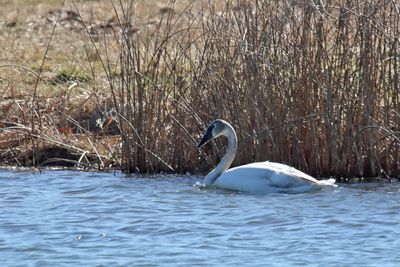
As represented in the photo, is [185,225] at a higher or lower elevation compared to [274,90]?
lower

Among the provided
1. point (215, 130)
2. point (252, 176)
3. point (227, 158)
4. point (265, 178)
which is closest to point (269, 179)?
point (265, 178)

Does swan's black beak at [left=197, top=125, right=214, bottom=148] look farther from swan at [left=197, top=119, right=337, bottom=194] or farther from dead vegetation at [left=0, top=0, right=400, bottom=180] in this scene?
dead vegetation at [left=0, top=0, right=400, bottom=180]

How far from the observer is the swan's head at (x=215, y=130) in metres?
10.1

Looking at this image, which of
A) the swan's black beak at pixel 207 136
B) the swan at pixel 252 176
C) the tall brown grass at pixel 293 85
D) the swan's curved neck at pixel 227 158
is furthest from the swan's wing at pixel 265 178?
the tall brown grass at pixel 293 85

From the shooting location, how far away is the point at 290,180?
31.8 ft

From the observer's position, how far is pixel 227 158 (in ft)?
34.2

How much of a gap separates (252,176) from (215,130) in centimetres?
55

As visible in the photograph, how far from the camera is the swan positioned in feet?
31.7

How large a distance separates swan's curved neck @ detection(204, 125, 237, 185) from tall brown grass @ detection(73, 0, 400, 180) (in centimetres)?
17

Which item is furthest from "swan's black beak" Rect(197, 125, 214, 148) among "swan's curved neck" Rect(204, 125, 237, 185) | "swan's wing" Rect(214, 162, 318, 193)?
"swan's wing" Rect(214, 162, 318, 193)

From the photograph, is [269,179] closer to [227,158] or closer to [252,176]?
[252,176]

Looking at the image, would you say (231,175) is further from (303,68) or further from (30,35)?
(30,35)

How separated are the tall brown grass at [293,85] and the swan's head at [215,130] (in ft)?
0.97

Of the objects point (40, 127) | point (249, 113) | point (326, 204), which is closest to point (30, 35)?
point (40, 127)
